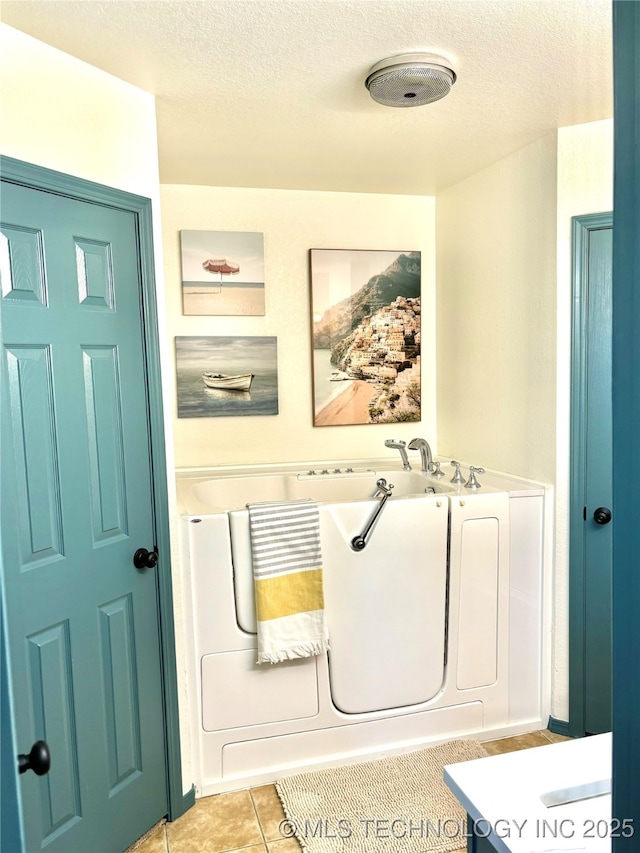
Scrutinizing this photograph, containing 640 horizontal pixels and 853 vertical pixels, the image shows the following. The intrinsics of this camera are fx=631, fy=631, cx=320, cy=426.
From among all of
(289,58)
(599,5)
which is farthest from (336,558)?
(599,5)

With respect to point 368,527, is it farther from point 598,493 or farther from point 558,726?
point 558,726

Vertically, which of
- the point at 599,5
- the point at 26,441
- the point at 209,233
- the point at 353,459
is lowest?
the point at 353,459

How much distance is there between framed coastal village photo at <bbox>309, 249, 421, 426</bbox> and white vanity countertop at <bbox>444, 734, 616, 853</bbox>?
237cm

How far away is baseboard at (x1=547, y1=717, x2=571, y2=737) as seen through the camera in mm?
2673

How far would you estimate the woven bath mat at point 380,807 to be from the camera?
207cm

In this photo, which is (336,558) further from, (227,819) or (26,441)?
(26,441)

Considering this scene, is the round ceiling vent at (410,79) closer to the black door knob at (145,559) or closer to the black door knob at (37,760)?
the black door knob at (145,559)

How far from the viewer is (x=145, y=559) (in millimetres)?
2100

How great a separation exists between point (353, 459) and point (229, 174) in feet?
5.22

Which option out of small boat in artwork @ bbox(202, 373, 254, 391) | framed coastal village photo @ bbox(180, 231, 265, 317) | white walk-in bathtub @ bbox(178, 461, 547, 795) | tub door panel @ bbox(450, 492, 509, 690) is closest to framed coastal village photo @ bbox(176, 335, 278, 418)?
small boat in artwork @ bbox(202, 373, 254, 391)

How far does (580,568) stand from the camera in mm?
2633

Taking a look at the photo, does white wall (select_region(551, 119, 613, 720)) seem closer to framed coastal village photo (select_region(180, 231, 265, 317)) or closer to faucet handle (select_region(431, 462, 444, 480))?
faucet handle (select_region(431, 462, 444, 480))

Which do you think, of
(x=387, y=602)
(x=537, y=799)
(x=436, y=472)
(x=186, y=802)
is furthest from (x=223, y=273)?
(x=537, y=799)

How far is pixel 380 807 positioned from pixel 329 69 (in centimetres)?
248
